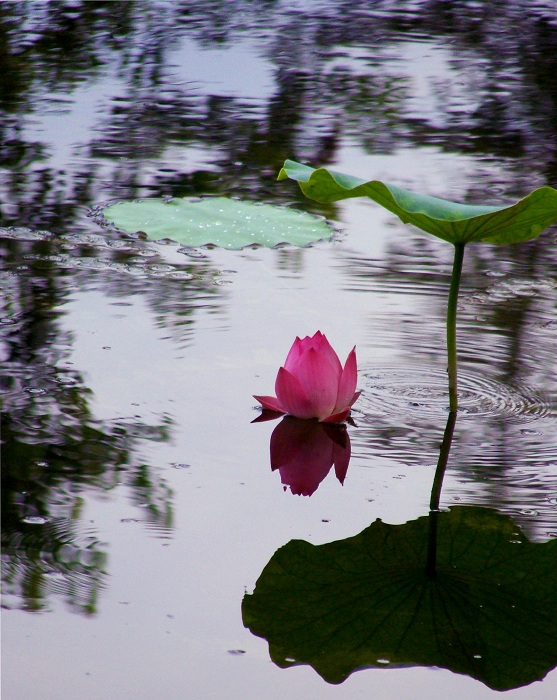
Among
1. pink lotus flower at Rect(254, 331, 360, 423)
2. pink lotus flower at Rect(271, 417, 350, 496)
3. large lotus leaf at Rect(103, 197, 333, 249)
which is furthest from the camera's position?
large lotus leaf at Rect(103, 197, 333, 249)

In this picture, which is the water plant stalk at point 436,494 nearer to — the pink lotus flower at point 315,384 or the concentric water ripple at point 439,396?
the concentric water ripple at point 439,396

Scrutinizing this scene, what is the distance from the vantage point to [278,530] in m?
1.24

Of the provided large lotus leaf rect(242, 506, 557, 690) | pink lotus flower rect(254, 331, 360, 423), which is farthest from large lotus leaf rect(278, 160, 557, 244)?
large lotus leaf rect(242, 506, 557, 690)

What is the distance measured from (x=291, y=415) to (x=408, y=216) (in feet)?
1.23

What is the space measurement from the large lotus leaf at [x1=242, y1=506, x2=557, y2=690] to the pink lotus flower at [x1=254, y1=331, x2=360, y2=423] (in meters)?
0.33

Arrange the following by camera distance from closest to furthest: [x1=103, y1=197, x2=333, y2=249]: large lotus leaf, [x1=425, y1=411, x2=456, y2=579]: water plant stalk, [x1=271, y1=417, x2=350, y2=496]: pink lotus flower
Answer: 1. [x1=425, y1=411, x2=456, y2=579]: water plant stalk
2. [x1=271, y1=417, x2=350, y2=496]: pink lotus flower
3. [x1=103, y1=197, x2=333, y2=249]: large lotus leaf

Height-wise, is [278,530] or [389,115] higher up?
[278,530]

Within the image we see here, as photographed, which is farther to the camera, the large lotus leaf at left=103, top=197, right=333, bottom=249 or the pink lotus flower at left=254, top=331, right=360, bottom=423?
the large lotus leaf at left=103, top=197, right=333, bottom=249

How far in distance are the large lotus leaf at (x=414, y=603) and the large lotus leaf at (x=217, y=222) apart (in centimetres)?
128

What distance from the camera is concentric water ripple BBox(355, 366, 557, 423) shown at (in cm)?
161

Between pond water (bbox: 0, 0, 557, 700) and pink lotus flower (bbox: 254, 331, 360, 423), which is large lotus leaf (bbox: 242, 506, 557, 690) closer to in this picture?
pond water (bbox: 0, 0, 557, 700)

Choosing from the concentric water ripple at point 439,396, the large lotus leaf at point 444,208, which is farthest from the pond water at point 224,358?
the large lotus leaf at point 444,208

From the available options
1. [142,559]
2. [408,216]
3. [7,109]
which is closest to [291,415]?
[408,216]

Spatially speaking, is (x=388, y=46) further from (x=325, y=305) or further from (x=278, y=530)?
(x=278, y=530)
